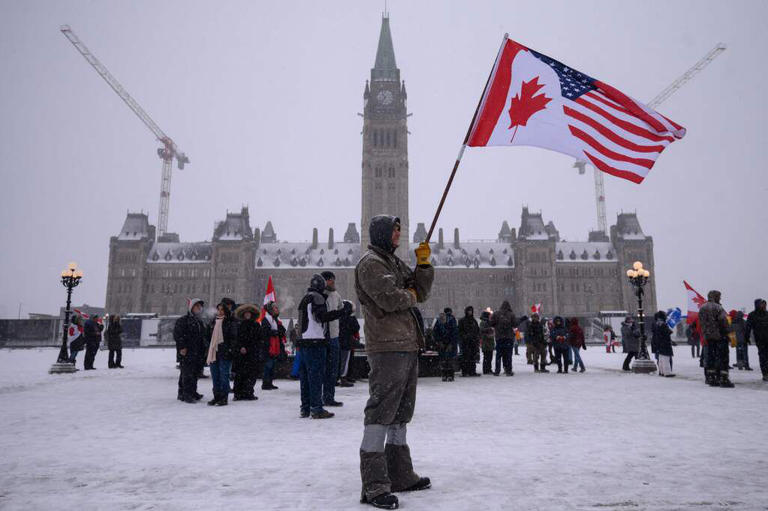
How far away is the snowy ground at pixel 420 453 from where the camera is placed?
339 centimetres

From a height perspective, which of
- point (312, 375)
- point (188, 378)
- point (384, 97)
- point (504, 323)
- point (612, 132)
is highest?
point (384, 97)

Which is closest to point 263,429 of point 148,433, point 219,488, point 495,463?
point 148,433

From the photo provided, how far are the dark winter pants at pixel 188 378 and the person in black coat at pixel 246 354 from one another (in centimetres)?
70

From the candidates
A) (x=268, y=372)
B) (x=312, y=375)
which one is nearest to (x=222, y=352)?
(x=312, y=375)

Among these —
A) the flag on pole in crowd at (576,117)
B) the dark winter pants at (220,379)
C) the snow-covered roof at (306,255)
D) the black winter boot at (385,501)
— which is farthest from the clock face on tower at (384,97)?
the black winter boot at (385,501)

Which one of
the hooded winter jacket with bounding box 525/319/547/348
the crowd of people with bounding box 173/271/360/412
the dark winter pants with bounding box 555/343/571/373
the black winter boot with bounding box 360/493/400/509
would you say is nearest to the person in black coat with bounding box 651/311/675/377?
the dark winter pants with bounding box 555/343/571/373

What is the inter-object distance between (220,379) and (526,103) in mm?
6512

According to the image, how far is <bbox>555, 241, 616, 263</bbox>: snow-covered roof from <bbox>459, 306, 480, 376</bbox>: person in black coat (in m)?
77.9

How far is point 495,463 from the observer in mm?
4301

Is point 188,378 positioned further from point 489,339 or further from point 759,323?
point 759,323

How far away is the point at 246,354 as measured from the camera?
9.35 meters

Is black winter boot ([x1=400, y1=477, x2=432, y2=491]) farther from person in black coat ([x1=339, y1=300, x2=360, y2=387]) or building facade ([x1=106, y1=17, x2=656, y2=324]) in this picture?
building facade ([x1=106, y1=17, x2=656, y2=324])

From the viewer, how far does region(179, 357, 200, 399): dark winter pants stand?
882 cm

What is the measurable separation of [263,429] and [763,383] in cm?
1123
